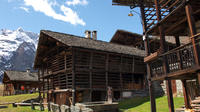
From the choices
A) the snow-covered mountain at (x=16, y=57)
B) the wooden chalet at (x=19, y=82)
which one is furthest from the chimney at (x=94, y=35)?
the snow-covered mountain at (x=16, y=57)

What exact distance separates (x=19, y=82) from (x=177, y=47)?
1608 inches

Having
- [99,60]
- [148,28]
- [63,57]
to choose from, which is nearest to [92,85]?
[99,60]

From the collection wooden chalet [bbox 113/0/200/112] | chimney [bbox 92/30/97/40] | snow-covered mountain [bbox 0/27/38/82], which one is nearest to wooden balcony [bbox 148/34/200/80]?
wooden chalet [bbox 113/0/200/112]

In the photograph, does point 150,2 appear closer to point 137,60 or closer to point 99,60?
point 99,60

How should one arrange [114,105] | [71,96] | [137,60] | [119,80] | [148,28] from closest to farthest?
[148,28]
[114,105]
[71,96]
[119,80]
[137,60]

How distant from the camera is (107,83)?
1953cm

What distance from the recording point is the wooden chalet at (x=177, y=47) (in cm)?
747

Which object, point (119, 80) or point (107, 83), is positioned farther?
point (119, 80)

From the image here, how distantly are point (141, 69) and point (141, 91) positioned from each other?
2.92 metres

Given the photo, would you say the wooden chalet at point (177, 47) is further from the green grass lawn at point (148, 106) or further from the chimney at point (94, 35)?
the chimney at point (94, 35)

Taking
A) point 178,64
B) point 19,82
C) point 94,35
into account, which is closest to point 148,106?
point 178,64

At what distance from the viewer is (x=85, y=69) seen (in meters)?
18.0

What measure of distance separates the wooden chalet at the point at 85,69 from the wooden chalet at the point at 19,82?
2123 centimetres

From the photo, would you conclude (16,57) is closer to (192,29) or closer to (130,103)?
(130,103)
